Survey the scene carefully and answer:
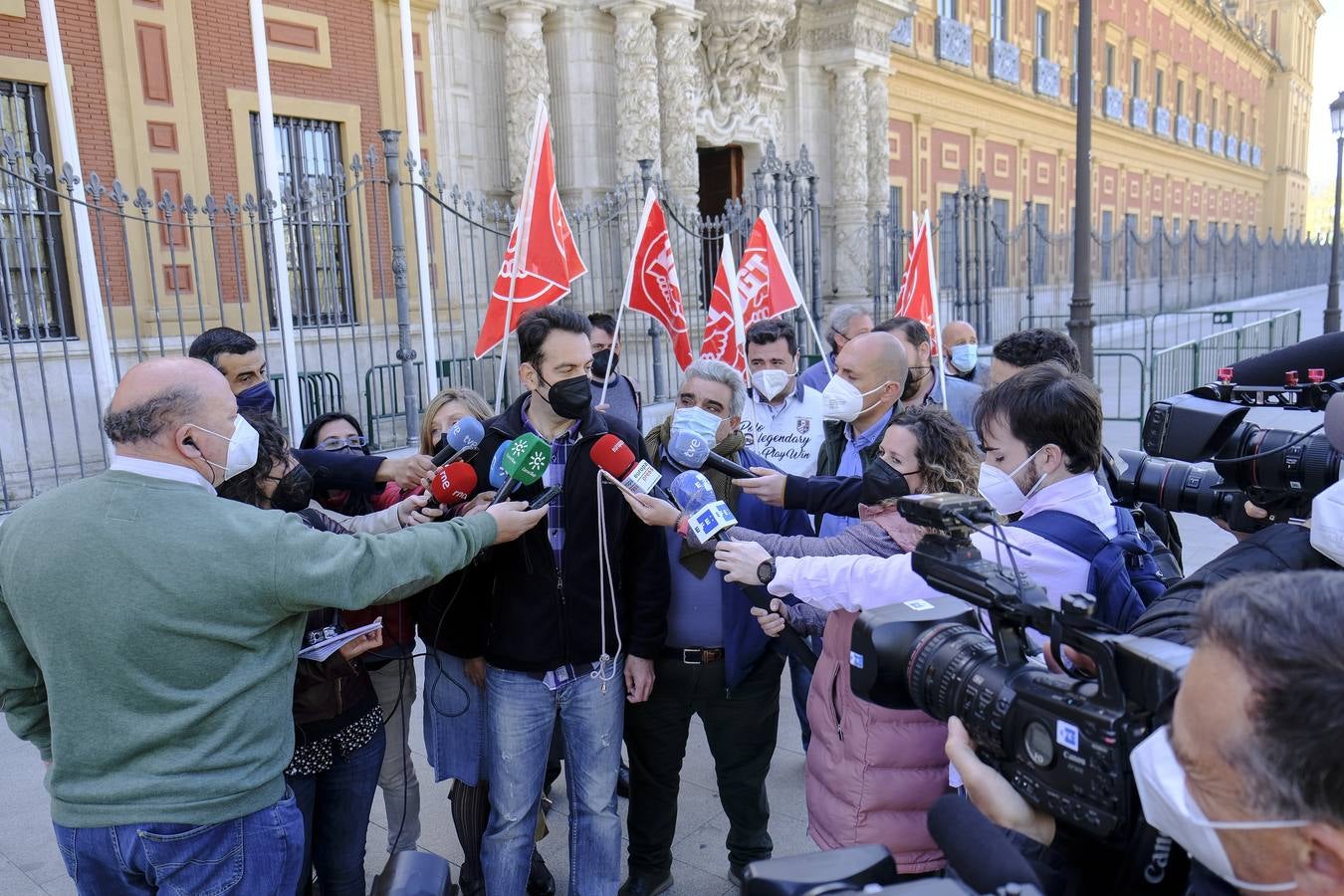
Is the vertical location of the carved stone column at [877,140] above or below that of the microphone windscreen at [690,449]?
above

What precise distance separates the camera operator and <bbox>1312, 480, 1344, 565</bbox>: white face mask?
0.84 m

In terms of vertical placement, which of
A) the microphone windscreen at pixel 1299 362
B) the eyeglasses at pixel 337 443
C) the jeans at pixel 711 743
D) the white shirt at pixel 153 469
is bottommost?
the jeans at pixel 711 743

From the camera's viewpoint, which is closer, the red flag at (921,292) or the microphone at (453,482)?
the microphone at (453,482)

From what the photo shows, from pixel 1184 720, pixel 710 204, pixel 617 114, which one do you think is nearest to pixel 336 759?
pixel 1184 720

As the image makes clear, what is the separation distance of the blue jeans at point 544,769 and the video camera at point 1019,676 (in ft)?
3.78

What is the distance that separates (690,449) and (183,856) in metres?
1.61

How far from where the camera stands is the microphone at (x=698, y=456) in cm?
288

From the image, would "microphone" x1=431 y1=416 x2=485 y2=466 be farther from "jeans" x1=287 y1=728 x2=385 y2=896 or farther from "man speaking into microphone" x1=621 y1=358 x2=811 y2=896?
"jeans" x1=287 y1=728 x2=385 y2=896

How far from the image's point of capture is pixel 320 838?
2.59 m

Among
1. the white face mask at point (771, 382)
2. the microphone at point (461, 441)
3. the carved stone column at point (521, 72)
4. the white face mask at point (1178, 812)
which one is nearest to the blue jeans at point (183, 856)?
the microphone at point (461, 441)

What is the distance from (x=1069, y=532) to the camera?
2252mm

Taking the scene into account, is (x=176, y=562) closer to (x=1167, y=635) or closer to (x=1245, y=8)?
(x=1167, y=635)

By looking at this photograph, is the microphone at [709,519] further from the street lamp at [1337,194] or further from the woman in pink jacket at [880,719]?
the street lamp at [1337,194]

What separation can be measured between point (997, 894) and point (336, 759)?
187cm
